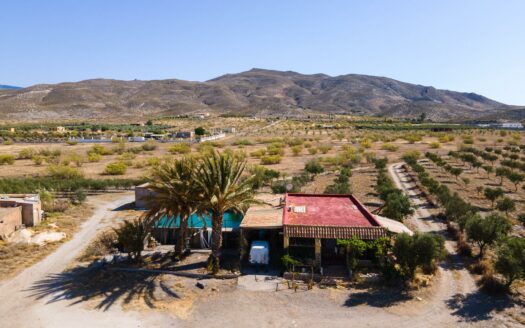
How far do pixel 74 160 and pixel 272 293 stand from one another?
44.3 m

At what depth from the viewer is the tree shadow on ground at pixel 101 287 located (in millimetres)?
14383

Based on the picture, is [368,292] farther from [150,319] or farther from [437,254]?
[150,319]

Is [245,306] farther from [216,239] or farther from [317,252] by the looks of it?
[317,252]

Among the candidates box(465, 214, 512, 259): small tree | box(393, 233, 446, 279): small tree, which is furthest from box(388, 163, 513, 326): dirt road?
box(465, 214, 512, 259): small tree

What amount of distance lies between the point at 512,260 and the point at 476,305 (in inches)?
79.7

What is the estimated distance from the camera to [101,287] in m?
15.3

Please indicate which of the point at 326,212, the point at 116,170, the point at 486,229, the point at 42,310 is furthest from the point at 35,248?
the point at 116,170

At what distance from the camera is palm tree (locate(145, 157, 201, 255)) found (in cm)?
1692

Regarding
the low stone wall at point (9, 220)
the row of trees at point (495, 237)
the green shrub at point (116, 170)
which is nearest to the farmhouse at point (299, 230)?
the row of trees at point (495, 237)

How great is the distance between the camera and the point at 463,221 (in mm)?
20297

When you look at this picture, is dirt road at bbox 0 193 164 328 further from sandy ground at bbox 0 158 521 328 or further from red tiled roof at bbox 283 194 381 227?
red tiled roof at bbox 283 194 381 227

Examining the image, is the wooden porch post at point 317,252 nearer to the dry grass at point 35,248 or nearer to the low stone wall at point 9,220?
the dry grass at point 35,248

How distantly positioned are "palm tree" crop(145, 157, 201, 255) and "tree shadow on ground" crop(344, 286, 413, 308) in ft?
23.6

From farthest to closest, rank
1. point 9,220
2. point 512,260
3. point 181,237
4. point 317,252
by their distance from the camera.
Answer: point 9,220, point 181,237, point 317,252, point 512,260
